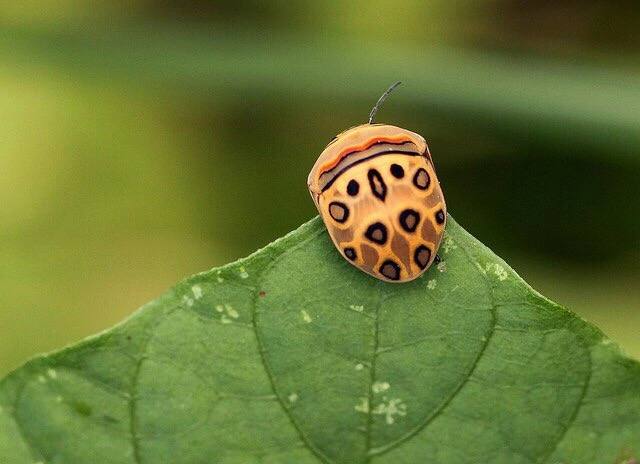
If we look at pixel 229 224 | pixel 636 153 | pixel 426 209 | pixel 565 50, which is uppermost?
pixel 426 209

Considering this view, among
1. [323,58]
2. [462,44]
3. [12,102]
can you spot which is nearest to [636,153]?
[462,44]

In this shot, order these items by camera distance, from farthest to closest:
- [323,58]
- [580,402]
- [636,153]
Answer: [323,58], [636,153], [580,402]

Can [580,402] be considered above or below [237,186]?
above

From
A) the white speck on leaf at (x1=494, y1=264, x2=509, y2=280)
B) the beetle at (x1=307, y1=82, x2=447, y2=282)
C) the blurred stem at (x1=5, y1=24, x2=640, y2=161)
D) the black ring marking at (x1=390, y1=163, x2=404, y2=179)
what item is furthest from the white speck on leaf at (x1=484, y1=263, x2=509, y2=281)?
the blurred stem at (x1=5, y1=24, x2=640, y2=161)

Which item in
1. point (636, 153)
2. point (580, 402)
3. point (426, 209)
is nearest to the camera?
point (580, 402)

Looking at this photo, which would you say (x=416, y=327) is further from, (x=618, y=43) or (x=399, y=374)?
(x=618, y=43)

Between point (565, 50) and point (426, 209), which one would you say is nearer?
point (426, 209)
